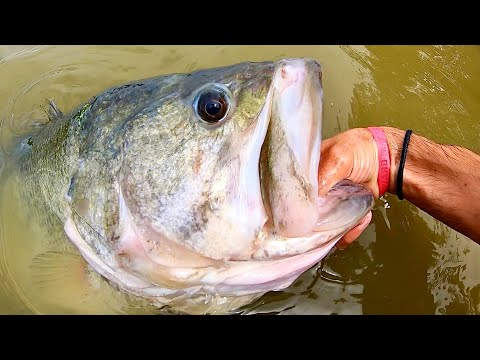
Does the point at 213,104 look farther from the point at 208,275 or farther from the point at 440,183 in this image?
the point at 440,183

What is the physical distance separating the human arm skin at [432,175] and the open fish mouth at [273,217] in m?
0.35

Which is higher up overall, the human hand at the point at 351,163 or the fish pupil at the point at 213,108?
the fish pupil at the point at 213,108

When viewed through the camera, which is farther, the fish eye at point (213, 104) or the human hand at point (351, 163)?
the human hand at point (351, 163)

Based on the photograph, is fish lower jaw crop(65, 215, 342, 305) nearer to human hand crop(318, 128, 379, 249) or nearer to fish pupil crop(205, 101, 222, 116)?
human hand crop(318, 128, 379, 249)

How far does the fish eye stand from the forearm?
0.83 metres

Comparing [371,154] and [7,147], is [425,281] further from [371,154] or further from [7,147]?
[7,147]

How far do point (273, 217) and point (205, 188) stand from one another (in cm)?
21

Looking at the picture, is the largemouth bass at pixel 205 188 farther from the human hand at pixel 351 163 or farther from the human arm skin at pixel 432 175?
the human arm skin at pixel 432 175

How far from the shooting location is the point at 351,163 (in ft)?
6.45

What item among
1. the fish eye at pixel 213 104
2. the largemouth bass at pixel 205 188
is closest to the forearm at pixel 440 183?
the largemouth bass at pixel 205 188

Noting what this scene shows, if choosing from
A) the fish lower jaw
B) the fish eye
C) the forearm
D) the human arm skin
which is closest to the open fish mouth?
the fish lower jaw

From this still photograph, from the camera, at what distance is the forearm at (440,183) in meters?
2.15

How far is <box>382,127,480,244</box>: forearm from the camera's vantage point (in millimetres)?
2150

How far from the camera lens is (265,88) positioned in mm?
1579
